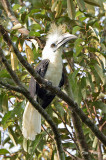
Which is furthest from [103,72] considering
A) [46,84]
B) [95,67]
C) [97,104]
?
[46,84]

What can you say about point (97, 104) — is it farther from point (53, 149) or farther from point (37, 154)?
point (37, 154)

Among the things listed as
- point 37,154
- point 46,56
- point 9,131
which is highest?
point 46,56

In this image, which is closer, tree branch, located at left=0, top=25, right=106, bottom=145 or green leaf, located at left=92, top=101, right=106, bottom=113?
tree branch, located at left=0, top=25, right=106, bottom=145

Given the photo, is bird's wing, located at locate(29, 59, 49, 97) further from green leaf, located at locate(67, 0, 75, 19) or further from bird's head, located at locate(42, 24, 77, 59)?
green leaf, located at locate(67, 0, 75, 19)

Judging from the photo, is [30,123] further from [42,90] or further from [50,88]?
[50,88]

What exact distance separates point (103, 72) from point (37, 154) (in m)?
1.54

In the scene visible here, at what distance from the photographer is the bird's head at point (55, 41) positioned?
3.67m

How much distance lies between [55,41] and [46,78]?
2.16ft

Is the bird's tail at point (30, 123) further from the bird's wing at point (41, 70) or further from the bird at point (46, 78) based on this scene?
the bird's wing at point (41, 70)

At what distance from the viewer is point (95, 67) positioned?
315cm

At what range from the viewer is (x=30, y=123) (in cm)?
342

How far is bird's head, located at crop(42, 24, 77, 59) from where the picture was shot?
12.0 ft

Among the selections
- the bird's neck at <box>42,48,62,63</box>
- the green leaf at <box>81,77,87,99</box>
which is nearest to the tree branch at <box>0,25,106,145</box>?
the green leaf at <box>81,77,87,99</box>

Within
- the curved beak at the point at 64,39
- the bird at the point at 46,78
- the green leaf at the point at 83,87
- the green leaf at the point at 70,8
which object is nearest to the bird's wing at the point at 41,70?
the bird at the point at 46,78
